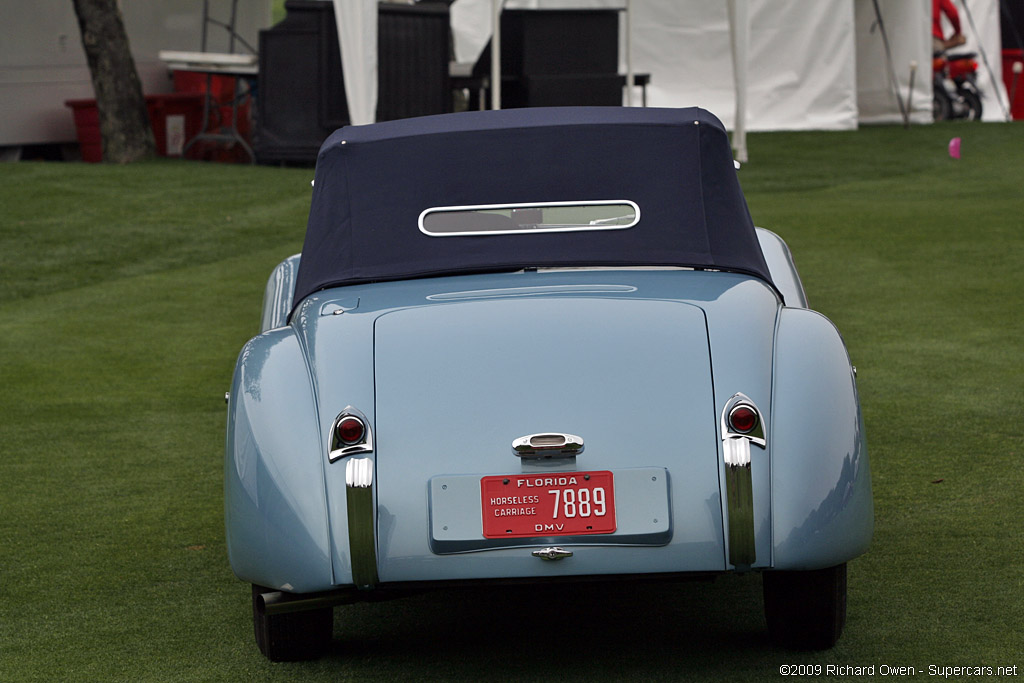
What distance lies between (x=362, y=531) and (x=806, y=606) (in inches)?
45.0

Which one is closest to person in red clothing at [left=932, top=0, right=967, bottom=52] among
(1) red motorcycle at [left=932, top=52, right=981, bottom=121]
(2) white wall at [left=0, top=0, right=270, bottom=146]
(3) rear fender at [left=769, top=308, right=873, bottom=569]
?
(1) red motorcycle at [left=932, top=52, right=981, bottom=121]

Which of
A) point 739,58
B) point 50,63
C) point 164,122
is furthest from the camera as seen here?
point 164,122

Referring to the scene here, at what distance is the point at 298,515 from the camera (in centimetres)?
339

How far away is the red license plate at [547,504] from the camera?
3268 millimetres

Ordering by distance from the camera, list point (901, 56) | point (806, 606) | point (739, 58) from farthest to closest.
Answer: point (901, 56), point (739, 58), point (806, 606)

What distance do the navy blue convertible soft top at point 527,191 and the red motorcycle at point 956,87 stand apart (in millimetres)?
20469

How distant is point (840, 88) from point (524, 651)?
62.0ft

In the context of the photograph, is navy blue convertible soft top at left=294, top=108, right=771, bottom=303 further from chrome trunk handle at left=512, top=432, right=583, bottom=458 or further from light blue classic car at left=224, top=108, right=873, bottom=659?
chrome trunk handle at left=512, top=432, right=583, bottom=458

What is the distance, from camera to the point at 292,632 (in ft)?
12.1

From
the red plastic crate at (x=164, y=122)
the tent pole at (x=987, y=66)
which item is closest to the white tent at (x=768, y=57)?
the tent pole at (x=987, y=66)

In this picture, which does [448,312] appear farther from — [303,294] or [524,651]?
[524,651]

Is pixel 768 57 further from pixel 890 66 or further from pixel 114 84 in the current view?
pixel 114 84

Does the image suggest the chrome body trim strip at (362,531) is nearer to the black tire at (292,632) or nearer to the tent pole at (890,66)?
the black tire at (292,632)

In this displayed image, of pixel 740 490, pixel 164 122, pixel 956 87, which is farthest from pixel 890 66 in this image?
pixel 740 490
